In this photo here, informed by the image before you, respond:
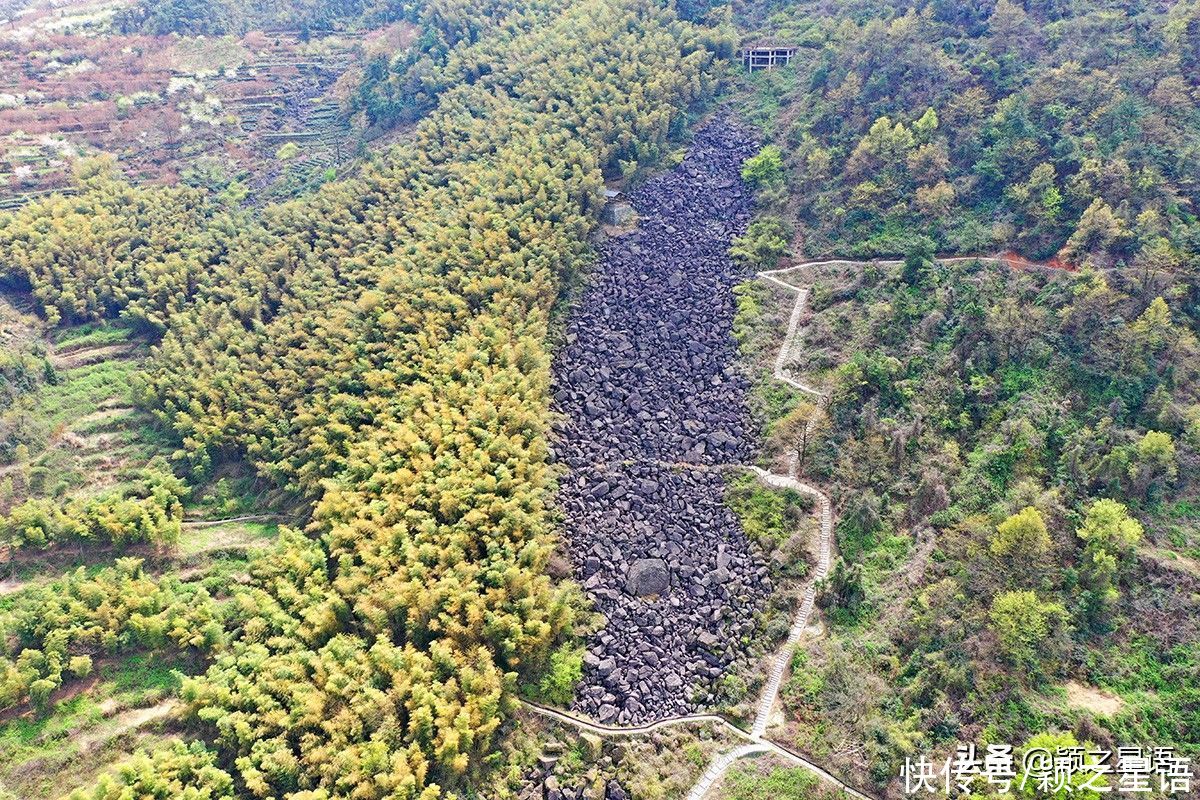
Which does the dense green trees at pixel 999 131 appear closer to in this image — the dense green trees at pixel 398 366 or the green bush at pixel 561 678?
the dense green trees at pixel 398 366

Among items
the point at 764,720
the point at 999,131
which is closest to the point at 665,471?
the point at 764,720

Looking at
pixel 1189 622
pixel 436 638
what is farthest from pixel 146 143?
pixel 1189 622

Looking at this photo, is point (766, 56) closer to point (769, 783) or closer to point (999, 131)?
point (999, 131)

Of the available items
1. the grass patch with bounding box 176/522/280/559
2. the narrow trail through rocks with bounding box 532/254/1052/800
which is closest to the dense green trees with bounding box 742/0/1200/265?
the narrow trail through rocks with bounding box 532/254/1052/800

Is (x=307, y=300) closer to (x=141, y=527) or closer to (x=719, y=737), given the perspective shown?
(x=141, y=527)

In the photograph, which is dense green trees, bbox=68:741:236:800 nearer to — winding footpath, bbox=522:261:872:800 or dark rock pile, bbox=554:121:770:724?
winding footpath, bbox=522:261:872:800

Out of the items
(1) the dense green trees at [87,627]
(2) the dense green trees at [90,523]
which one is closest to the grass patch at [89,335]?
(2) the dense green trees at [90,523]
